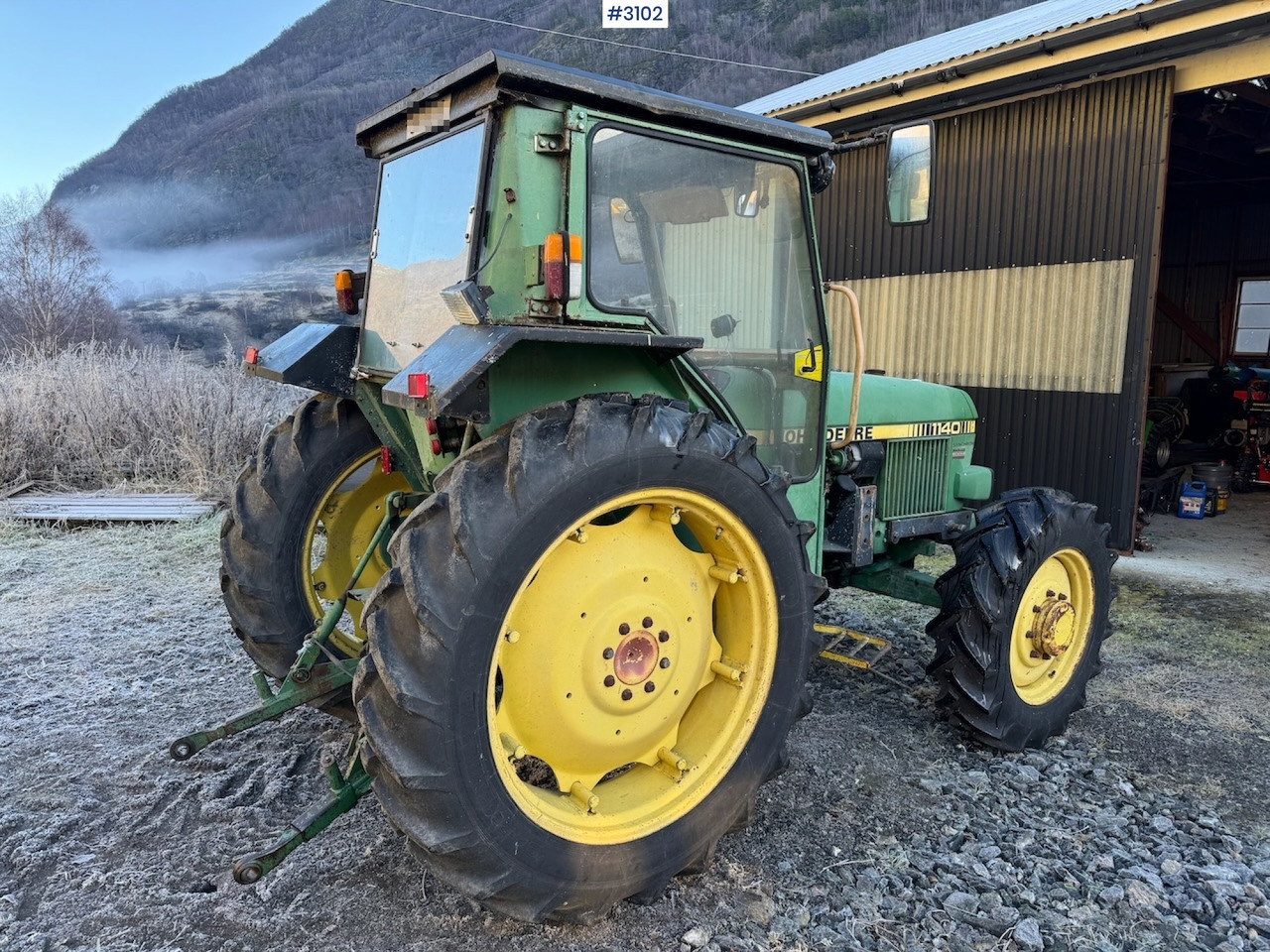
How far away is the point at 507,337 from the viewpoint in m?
1.95

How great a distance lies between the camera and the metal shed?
5770 millimetres

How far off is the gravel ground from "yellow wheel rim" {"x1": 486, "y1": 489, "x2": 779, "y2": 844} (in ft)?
1.06

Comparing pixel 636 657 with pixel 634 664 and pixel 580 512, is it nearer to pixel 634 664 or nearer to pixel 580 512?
pixel 634 664

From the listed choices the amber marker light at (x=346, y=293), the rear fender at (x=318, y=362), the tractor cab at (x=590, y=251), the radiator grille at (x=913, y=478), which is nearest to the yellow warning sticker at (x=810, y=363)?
the tractor cab at (x=590, y=251)

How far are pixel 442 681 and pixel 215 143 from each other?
55.7m

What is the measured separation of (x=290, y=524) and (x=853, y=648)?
2.68m

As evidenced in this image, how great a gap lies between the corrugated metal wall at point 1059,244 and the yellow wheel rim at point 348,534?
449 cm

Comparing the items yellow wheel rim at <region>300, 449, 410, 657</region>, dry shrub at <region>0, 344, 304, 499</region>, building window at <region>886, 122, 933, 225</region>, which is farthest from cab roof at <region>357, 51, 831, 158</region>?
dry shrub at <region>0, 344, 304, 499</region>

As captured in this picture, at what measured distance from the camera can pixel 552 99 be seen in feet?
7.33

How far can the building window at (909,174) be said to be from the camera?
2.80 meters

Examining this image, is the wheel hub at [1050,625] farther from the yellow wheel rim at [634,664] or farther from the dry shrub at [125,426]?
the dry shrub at [125,426]

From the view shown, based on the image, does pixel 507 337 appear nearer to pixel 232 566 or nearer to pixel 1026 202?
pixel 232 566

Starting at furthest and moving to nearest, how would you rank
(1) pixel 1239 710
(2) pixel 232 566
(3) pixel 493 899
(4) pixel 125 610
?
(4) pixel 125 610
(1) pixel 1239 710
(2) pixel 232 566
(3) pixel 493 899

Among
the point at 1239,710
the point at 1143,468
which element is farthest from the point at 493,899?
the point at 1143,468
